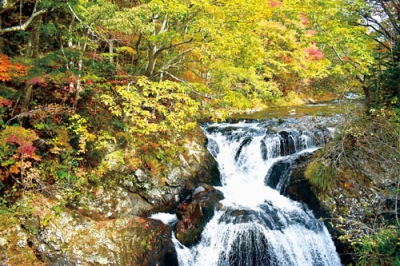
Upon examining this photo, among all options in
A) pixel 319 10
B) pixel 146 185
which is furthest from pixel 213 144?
pixel 319 10

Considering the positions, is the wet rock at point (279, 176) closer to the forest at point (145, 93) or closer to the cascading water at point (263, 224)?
the cascading water at point (263, 224)

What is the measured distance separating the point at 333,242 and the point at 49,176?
7685 millimetres

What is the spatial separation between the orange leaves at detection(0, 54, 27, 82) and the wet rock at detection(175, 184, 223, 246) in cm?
555

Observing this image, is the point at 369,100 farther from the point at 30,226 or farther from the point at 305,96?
the point at 305,96

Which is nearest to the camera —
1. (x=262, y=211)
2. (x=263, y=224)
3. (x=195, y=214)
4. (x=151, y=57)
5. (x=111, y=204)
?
(x=263, y=224)

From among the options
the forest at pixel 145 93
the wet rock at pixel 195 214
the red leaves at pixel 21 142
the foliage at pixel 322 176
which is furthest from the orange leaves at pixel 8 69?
the foliage at pixel 322 176

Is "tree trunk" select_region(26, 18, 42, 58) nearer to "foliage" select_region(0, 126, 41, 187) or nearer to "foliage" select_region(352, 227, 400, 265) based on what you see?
"foliage" select_region(0, 126, 41, 187)

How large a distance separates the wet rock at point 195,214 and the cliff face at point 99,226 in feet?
1.37

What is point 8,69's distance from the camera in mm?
5668

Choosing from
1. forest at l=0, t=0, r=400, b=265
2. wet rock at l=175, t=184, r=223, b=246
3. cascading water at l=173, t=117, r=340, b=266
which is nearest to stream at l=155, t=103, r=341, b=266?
cascading water at l=173, t=117, r=340, b=266

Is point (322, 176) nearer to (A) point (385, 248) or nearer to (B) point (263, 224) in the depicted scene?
(B) point (263, 224)

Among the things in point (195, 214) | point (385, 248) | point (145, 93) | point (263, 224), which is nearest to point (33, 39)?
point (145, 93)

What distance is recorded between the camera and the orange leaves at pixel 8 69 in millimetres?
5547

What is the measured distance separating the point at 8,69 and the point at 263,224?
7.24 meters
